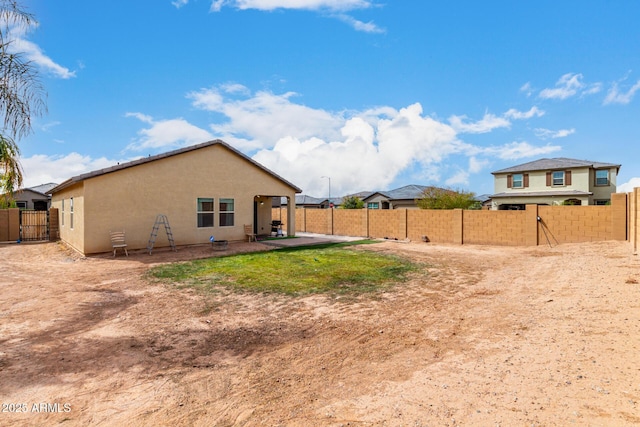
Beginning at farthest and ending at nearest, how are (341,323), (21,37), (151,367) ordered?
(341,323)
(21,37)
(151,367)

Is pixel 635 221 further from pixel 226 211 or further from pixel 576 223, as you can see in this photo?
pixel 226 211

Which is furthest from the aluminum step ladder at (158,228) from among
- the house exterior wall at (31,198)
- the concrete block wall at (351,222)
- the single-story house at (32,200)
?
the house exterior wall at (31,198)

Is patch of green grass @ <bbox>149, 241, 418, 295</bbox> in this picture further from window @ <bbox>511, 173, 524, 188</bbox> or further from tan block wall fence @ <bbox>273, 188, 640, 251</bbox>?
window @ <bbox>511, 173, 524, 188</bbox>

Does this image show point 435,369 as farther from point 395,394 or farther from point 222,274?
point 222,274

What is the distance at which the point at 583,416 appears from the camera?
3145 mm

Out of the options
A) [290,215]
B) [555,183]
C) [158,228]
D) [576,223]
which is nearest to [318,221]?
[290,215]

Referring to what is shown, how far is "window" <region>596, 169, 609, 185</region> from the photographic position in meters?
31.0

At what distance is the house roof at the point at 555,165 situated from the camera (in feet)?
101

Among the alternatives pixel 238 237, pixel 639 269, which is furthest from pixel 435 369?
pixel 238 237

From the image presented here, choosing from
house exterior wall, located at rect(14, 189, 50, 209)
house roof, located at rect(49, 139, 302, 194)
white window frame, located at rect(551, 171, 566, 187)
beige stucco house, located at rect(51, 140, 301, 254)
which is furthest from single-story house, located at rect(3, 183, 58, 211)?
white window frame, located at rect(551, 171, 566, 187)

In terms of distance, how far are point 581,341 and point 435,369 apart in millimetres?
2369

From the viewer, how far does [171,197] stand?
53.7ft

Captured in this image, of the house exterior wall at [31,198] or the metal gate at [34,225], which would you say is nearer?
the metal gate at [34,225]

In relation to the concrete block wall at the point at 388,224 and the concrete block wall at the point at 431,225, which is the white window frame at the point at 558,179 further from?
the concrete block wall at the point at 388,224
